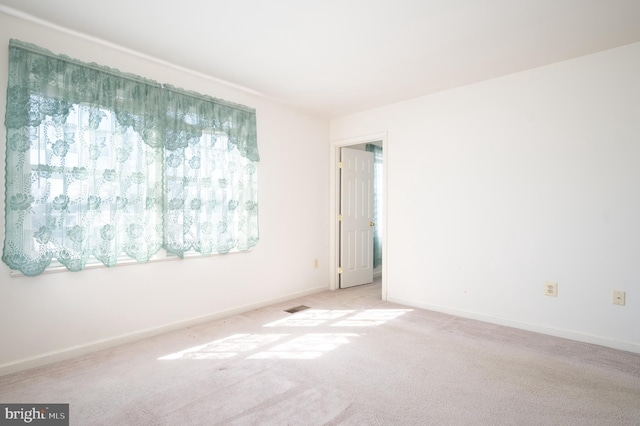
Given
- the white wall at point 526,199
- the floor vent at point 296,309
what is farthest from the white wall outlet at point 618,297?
the floor vent at point 296,309

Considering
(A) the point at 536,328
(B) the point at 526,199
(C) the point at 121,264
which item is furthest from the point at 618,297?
(C) the point at 121,264

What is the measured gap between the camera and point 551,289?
3.17m

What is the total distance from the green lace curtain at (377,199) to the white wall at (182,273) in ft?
3.56

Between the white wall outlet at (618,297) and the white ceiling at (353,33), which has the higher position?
the white ceiling at (353,33)

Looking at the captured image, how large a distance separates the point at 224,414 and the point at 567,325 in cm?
303

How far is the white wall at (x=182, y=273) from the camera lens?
8.07 feet

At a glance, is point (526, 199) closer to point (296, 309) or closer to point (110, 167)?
point (296, 309)

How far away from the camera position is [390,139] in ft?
14.3

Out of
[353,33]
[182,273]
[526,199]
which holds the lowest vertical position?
[182,273]

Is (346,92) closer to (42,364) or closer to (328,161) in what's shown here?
(328,161)

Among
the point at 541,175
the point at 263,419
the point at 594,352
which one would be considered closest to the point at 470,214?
the point at 541,175

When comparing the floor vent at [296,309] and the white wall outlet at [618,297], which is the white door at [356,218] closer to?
the floor vent at [296,309]

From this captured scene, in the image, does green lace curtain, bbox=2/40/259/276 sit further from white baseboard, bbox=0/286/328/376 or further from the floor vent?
the floor vent

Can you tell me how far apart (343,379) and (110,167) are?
2.49 meters
